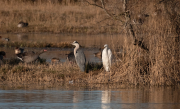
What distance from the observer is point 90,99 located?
8422mm

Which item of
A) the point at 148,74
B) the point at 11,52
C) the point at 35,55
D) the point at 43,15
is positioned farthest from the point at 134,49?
the point at 43,15

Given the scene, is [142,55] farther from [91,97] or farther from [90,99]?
[90,99]

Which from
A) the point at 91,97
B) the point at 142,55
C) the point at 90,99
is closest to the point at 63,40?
the point at 142,55

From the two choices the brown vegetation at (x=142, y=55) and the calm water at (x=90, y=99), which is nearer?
the calm water at (x=90, y=99)

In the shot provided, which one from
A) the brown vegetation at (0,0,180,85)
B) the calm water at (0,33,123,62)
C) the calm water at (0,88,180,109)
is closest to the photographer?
the calm water at (0,88,180,109)

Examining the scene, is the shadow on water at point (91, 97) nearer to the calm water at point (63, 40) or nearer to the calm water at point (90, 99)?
the calm water at point (90, 99)

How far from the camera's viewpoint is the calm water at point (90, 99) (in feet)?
25.5

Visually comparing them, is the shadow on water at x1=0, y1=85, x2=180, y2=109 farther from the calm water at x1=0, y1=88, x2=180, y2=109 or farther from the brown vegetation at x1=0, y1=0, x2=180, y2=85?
the brown vegetation at x1=0, y1=0, x2=180, y2=85

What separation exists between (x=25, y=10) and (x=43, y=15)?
200cm

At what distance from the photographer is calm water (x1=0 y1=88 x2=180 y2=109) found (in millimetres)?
7758

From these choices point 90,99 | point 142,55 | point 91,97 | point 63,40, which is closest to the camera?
point 90,99

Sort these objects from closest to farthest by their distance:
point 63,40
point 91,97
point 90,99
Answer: point 90,99 < point 91,97 < point 63,40

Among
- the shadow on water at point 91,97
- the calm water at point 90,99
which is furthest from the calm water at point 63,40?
the calm water at point 90,99

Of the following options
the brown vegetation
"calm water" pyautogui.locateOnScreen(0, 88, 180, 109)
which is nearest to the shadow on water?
"calm water" pyautogui.locateOnScreen(0, 88, 180, 109)
